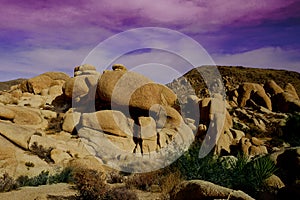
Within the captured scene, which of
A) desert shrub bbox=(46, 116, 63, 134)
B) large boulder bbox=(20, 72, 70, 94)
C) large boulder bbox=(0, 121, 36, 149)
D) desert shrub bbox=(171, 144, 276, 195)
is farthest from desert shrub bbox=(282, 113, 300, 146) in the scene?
large boulder bbox=(20, 72, 70, 94)

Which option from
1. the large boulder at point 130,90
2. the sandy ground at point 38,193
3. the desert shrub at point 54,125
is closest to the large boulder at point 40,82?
the large boulder at point 130,90

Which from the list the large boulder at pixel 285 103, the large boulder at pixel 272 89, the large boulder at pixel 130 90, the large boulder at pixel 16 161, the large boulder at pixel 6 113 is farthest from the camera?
the large boulder at pixel 272 89

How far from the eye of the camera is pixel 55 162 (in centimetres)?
1664

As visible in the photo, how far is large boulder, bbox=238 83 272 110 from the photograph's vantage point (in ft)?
124

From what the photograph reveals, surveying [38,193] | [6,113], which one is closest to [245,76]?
[6,113]

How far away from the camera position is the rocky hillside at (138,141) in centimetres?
926

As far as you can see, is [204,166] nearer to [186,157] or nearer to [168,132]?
[186,157]

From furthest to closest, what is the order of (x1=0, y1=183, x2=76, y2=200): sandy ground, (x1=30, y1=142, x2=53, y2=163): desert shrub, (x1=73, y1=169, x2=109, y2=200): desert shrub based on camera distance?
(x1=30, y1=142, x2=53, y2=163): desert shrub < (x1=0, y1=183, x2=76, y2=200): sandy ground < (x1=73, y1=169, x2=109, y2=200): desert shrub

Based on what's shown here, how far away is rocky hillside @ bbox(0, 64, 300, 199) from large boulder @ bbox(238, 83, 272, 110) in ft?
4.29

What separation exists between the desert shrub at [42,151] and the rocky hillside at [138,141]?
5cm

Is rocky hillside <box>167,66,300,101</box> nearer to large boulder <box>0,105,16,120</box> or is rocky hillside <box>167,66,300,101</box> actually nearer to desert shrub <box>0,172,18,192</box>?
large boulder <box>0,105,16,120</box>

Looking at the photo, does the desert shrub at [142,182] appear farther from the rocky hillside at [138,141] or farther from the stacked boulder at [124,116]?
the stacked boulder at [124,116]

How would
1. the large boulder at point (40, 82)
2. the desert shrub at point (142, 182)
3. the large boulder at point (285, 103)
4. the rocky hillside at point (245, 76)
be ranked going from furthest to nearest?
the rocky hillside at point (245, 76), the large boulder at point (285, 103), the large boulder at point (40, 82), the desert shrub at point (142, 182)

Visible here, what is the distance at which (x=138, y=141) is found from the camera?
21.5m
